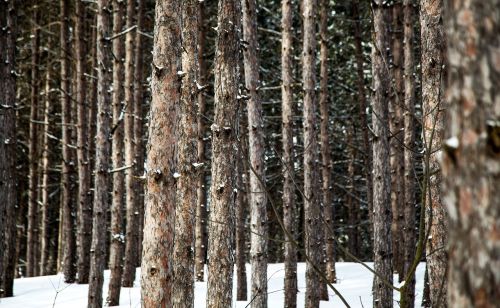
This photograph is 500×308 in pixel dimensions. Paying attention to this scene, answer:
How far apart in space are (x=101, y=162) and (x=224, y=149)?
4.09 meters

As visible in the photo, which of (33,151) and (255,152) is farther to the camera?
(33,151)

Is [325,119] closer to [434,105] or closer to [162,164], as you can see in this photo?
[434,105]

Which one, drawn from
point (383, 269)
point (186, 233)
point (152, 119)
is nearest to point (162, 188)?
point (152, 119)

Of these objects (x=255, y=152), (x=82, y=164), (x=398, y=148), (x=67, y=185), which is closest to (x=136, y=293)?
(x=82, y=164)

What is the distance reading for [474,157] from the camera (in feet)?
5.41

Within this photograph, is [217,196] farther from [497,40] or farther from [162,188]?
[497,40]

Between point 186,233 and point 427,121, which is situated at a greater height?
point 427,121

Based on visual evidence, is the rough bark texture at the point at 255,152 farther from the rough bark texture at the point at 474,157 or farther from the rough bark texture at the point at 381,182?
the rough bark texture at the point at 474,157

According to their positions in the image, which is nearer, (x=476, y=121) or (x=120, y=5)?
(x=476, y=121)

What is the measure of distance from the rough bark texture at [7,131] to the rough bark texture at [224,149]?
583 cm

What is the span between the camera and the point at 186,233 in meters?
6.72

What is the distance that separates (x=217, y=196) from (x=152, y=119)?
1616 mm

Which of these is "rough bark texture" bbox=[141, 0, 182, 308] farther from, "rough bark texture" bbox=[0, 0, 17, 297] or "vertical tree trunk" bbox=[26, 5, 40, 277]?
"vertical tree trunk" bbox=[26, 5, 40, 277]

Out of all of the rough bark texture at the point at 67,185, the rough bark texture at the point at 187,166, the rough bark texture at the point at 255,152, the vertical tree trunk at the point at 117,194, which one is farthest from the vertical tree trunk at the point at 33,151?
the rough bark texture at the point at 187,166
